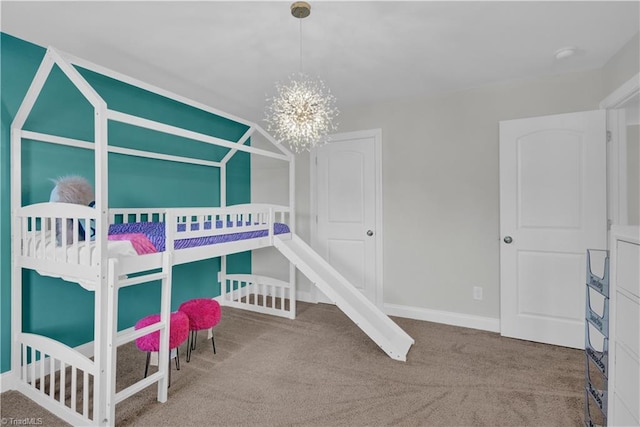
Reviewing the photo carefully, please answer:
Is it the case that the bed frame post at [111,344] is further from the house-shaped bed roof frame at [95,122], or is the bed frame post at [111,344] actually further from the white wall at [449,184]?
the white wall at [449,184]

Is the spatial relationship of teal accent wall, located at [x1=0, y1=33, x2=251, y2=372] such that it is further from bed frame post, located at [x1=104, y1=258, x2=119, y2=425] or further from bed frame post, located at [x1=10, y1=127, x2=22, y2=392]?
bed frame post, located at [x1=104, y1=258, x2=119, y2=425]

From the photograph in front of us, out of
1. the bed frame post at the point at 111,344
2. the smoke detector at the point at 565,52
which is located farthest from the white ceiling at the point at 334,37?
the bed frame post at the point at 111,344

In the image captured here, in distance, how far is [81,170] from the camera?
7.99 feet

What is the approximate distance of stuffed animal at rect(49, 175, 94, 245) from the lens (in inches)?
76.1

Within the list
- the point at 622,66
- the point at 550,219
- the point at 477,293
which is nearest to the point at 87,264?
the point at 477,293

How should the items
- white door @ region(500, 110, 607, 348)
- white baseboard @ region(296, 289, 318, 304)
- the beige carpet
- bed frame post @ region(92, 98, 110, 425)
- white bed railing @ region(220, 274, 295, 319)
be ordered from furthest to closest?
white baseboard @ region(296, 289, 318, 304), white bed railing @ region(220, 274, 295, 319), white door @ region(500, 110, 607, 348), the beige carpet, bed frame post @ region(92, 98, 110, 425)

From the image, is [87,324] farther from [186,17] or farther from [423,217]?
[423,217]

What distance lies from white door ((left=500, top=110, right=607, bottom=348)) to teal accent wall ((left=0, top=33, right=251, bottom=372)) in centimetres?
307

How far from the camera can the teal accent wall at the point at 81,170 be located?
2.07m

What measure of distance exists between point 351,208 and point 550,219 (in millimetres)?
1872

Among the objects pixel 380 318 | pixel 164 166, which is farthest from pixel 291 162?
pixel 380 318

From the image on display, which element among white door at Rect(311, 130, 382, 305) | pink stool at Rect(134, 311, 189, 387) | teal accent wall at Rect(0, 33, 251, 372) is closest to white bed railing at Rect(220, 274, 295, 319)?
teal accent wall at Rect(0, 33, 251, 372)

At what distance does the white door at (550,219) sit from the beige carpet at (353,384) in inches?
10.2

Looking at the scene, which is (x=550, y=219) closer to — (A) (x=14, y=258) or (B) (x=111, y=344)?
(B) (x=111, y=344)
